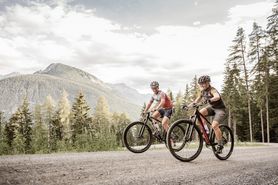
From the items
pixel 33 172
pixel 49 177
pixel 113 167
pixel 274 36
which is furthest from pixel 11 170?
pixel 274 36

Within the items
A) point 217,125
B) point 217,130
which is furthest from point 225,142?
point 217,125

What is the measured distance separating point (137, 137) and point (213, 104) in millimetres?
3270

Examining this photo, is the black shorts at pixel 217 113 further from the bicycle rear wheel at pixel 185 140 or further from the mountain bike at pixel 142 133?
the mountain bike at pixel 142 133

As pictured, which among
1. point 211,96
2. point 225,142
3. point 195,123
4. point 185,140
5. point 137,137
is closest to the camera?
point 195,123

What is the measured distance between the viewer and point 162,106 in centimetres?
1085

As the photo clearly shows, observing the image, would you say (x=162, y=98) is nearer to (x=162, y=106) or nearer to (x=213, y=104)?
(x=162, y=106)

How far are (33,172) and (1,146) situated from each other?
6792 mm

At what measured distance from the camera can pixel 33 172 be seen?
5.63 meters

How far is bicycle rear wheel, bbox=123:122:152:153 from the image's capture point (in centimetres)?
1093

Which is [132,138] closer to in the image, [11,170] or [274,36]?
[11,170]

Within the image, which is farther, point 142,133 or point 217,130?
point 142,133

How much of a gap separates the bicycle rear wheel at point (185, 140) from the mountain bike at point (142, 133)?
2.18 m

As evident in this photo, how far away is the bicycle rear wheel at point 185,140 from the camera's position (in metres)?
8.29

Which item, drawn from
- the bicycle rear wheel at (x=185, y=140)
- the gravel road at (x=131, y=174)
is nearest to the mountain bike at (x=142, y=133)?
the bicycle rear wheel at (x=185, y=140)
